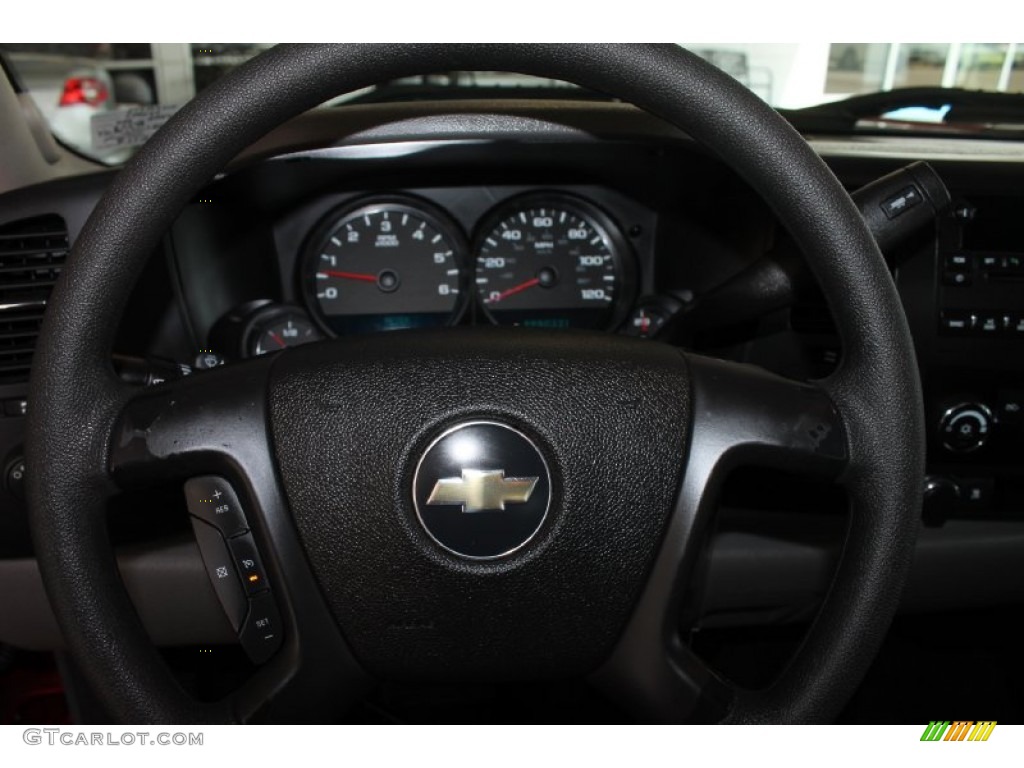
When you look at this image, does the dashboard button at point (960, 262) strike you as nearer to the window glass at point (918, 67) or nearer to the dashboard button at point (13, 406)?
the window glass at point (918, 67)

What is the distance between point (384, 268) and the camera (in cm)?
158

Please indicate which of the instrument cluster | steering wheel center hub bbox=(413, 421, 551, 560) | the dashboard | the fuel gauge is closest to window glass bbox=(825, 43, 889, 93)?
the dashboard

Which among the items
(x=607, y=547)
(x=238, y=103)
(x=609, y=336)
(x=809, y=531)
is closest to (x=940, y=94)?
(x=809, y=531)

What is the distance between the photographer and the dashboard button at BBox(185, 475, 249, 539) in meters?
0.87

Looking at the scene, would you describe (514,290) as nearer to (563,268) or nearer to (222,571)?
(563,268)

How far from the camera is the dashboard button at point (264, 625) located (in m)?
0.89

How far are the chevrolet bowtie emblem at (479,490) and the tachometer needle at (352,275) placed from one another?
814 mm

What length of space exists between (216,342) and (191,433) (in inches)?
26.7

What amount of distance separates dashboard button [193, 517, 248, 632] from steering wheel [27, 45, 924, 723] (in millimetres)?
38

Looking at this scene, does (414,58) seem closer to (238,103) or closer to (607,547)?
(238,103)

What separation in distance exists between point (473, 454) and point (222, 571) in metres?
0.27

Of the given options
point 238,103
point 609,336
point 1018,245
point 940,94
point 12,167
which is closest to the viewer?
point 238,103

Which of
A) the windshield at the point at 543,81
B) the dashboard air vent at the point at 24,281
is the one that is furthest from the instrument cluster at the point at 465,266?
the dashboard air vent at the point at 24,281

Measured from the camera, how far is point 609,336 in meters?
0.90
